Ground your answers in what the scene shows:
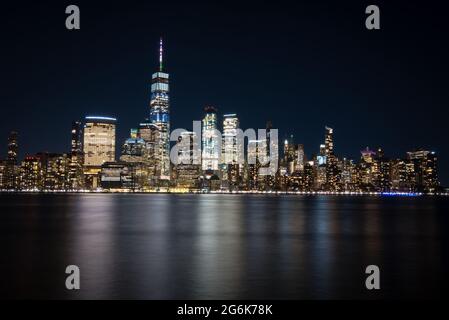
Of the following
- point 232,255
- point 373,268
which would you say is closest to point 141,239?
point 232,255

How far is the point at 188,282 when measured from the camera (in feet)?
72.9

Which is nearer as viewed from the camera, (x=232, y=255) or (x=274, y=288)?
(x=274, y=288)

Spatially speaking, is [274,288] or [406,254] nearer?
[274,288]

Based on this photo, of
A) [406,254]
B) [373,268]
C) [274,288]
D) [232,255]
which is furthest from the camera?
[406,254]

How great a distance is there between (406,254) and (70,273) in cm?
2081

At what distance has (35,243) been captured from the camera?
36.6 metres
